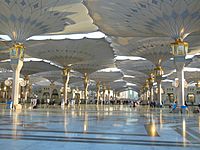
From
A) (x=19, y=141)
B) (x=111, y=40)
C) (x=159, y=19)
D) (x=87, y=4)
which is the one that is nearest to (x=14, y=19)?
(x=87, y=4)

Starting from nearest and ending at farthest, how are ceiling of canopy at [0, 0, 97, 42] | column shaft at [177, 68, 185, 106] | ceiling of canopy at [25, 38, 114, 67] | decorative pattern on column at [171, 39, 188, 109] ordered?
ceiling of canopy at [0, 0, 97, 42], decorative pattern on column at [171, 39, 188, 109], column shaft at [177, 68, 185, 106], ceiling of canopy at [25, 38, 114, 67]

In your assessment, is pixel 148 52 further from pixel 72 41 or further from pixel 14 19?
pixel 14 19

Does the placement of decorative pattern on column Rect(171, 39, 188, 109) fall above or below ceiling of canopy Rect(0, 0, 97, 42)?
below

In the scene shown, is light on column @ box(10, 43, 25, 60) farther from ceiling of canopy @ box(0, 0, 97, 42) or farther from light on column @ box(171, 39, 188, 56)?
light on column @ box(171, 39, 188, 56)

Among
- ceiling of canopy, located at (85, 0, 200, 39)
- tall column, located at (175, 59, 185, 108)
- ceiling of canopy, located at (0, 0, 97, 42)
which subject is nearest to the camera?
ceiling of canopy, located at (85, 0, 200, 39)

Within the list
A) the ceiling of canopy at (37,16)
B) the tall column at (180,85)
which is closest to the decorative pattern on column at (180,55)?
the tall column at (180,85)

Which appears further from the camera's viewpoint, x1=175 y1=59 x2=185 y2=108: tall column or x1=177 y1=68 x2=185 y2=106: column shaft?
x1=177 y1=68 x2=185 y2=106: column shaft

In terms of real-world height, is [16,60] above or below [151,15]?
below

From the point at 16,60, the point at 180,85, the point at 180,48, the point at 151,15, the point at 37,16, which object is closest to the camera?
the point at 151,15

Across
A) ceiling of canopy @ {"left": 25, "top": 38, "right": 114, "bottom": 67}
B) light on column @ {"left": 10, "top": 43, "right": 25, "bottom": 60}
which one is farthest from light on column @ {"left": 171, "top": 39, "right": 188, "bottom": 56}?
light on column @ {"left": 10, "top": 43, "right": 25, "bottom": 60}

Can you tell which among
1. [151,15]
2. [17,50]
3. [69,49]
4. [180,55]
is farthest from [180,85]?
[69,49]

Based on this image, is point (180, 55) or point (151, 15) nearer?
point (151, 15)

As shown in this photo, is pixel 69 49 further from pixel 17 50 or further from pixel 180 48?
pixel 180 48

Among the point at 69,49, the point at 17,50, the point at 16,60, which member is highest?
the point at 69,49
